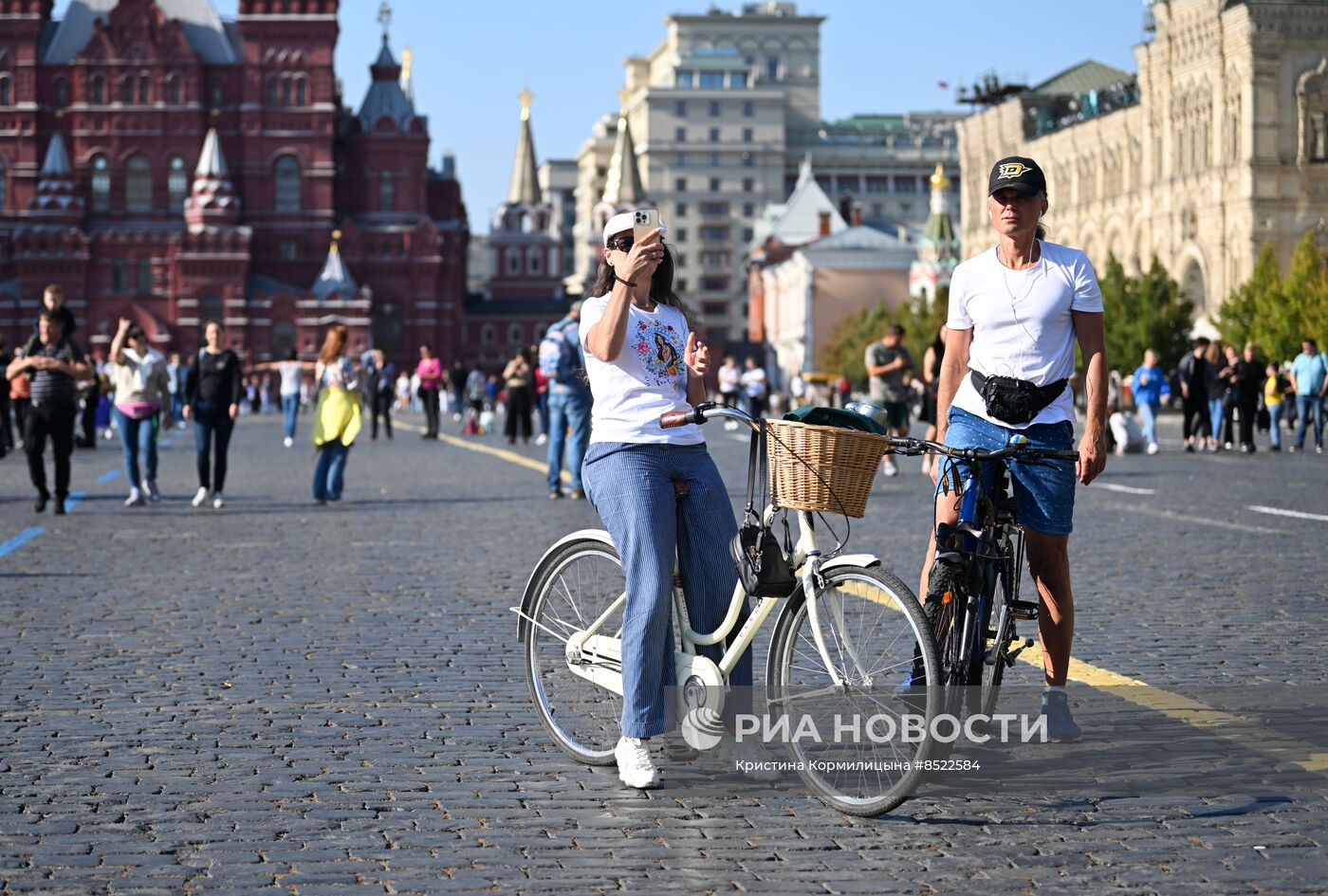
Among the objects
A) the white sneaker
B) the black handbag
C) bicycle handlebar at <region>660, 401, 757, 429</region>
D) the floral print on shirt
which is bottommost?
the white sneaker

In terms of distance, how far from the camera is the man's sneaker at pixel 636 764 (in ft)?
21.0

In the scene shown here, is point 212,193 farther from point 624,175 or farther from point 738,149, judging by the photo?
point 738,149

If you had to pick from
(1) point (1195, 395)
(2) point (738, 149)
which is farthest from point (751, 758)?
(2) point (738, 149)

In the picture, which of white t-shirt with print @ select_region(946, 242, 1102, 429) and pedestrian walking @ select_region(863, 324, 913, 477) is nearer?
white t-shirt with print @ select_region(946, 242, 1102, 429)

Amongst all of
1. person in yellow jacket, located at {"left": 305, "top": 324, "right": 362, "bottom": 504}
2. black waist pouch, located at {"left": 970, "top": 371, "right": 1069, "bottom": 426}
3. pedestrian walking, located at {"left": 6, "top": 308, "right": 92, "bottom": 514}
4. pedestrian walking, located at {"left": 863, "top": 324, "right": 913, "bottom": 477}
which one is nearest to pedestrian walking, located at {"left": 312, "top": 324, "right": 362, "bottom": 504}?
person in yellow jacket, located at {"left": 305, "top": 324, "right": 362, "bottom": 504}

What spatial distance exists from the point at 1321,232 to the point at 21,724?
6616cm

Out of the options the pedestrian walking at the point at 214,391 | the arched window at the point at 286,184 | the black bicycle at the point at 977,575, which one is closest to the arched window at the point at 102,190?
the arched window at the point at 286,184

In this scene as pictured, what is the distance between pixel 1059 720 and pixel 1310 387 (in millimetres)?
27080

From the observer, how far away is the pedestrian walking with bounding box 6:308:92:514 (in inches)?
700

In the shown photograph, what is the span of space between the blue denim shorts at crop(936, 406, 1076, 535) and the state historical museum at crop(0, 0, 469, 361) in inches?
4053

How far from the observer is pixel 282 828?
232 inches

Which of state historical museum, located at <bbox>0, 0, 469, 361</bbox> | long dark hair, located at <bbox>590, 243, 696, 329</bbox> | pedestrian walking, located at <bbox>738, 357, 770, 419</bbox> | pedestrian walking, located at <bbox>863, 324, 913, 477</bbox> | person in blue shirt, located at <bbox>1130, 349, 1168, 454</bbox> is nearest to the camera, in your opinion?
long dark hair, located at <bbox>590, 243, 696, 329</bbox>

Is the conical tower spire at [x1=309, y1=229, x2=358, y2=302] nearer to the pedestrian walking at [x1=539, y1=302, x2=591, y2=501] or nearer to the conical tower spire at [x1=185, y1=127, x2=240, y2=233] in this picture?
the conical tower spire at [x1=185, y1=127, x2=240, y2=233]

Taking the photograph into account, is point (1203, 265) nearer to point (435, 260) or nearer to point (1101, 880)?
point (435, 260)
